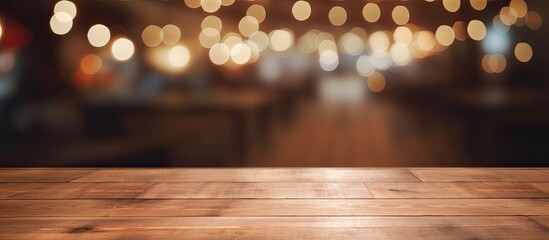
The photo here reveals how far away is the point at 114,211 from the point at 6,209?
31 cm

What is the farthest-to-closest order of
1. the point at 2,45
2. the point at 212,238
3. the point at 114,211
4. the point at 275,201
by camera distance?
the point at 2,45, the point at 275,201, the point at 114,211, the point at 212,238

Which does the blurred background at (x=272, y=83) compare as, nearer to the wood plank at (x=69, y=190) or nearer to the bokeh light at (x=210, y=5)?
the bokeh light at (x=210, y=5)

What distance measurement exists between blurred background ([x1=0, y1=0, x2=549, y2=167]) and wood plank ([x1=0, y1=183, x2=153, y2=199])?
37 cm

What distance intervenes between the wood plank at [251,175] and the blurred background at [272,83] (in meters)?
0.10

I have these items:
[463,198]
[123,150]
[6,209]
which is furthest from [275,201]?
[123,150]

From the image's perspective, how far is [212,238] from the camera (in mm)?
1102

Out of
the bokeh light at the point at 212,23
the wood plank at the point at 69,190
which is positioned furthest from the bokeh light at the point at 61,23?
the wood plank at the point at 69,190

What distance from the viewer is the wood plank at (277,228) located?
1.12m

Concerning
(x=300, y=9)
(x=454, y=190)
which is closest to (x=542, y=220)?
(x=454, y=190)

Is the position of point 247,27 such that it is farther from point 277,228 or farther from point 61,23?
point 277,228

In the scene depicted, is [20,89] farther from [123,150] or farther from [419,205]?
[419,205]

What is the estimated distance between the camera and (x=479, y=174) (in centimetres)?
190

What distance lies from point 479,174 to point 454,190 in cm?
36

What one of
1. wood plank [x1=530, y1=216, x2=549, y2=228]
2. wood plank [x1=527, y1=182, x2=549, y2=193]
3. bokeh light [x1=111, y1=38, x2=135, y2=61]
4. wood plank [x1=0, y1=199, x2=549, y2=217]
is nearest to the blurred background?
bokeh light [x1=111, y1=38, x2=135, y2=61]
